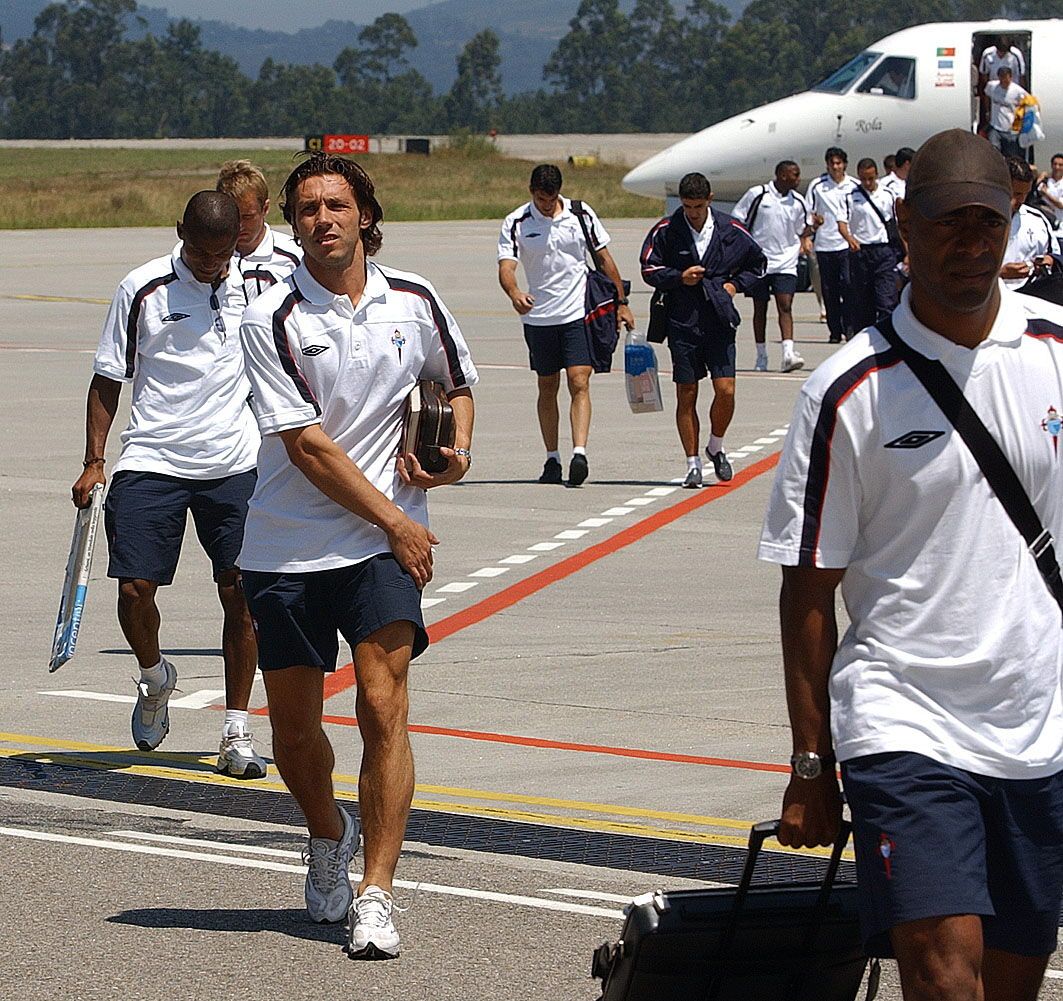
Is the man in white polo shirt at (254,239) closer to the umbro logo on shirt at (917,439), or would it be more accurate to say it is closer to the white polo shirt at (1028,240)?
the umbro logo on shirt at (917,439)

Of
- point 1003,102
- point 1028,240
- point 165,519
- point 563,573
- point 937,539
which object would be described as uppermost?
point 1003,102

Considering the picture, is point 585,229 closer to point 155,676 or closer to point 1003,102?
point 155,676

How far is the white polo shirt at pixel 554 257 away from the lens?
14.1m

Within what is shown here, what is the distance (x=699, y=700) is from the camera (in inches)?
325

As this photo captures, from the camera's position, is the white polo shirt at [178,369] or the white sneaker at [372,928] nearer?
the white sneaker at [372,928]

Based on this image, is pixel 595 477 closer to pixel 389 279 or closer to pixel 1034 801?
pixel 389 279

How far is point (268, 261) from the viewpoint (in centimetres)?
782

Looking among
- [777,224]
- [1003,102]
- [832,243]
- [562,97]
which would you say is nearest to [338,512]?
[777,224]

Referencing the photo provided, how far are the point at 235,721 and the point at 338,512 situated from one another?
204 cm

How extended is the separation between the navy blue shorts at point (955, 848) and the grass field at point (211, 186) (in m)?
38.3

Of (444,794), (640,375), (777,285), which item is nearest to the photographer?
(444,794)

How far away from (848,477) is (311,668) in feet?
7.17

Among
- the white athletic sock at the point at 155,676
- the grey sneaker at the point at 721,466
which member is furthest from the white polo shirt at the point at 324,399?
the grey sneaker at the point at 721,466

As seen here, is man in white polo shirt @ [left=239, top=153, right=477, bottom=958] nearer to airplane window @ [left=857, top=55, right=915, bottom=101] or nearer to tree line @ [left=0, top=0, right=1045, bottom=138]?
airplane window @ [left=857, top=55, right=915, bottom=101]
